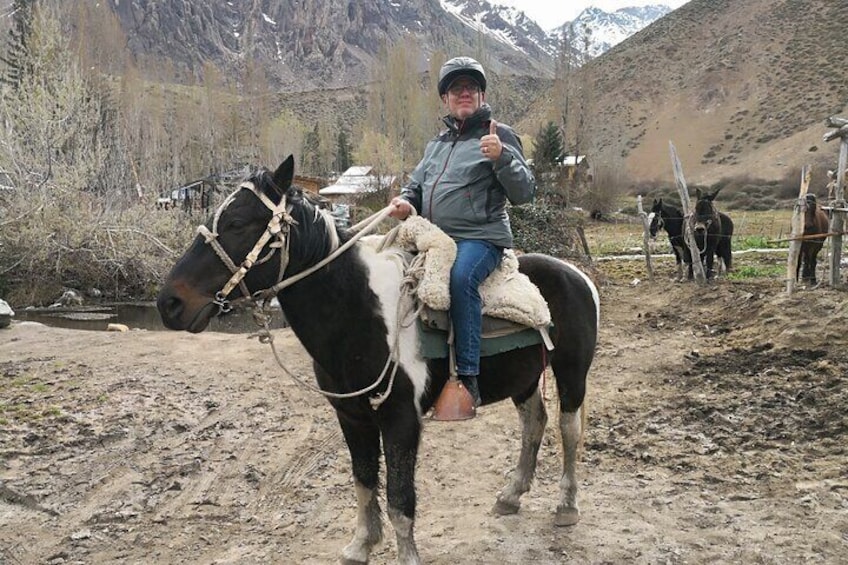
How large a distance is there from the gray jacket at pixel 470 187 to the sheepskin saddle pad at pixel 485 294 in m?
0.13

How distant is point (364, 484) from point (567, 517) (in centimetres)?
137

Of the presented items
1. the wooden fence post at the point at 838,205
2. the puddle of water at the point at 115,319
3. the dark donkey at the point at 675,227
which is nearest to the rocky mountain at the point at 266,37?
the dark donkey at the point at 675,227

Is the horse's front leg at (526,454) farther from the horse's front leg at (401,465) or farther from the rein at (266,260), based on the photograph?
the rein at (266,260)

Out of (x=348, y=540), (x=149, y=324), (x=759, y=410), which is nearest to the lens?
(x=348, y=540)

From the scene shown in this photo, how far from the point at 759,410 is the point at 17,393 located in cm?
732

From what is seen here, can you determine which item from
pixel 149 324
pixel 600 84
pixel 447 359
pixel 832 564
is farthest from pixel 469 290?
pixel 600 84

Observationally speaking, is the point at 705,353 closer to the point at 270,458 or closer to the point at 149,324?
the point at 270,458

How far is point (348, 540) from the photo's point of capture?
3461mm

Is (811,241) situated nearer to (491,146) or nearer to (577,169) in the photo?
(491,146)

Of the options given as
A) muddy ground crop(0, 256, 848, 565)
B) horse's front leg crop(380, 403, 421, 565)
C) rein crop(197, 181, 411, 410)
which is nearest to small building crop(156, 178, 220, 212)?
muddy ground crop(0, 256, 848, 565)

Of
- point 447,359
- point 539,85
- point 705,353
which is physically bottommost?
point 705,353

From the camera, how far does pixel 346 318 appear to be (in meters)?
2.71

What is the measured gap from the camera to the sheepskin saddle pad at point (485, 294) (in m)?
2.84

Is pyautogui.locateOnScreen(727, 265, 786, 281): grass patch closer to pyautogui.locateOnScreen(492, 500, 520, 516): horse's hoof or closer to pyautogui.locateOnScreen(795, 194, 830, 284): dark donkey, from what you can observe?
pyautogui.locateOnScreen(795, 194, 830, 284): dark donkey
